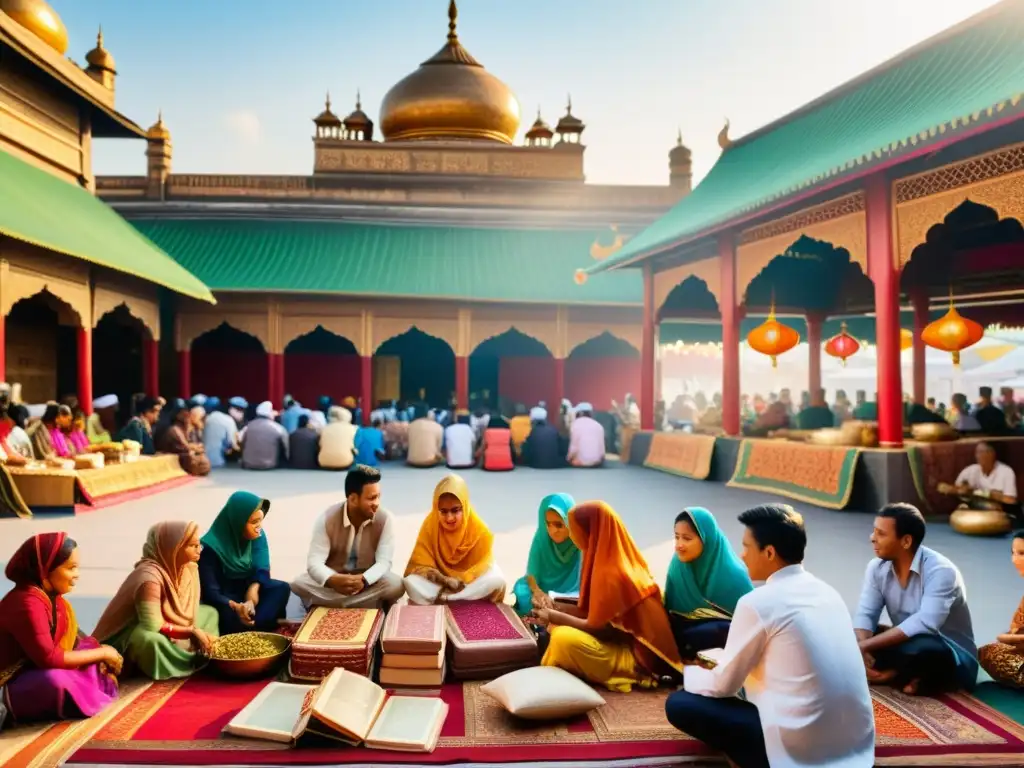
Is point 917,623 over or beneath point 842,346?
beneath

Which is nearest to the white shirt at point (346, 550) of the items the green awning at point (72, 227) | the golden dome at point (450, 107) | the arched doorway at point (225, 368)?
the green awning at point (72, 227)

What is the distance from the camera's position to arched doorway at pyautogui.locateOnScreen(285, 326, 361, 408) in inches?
717

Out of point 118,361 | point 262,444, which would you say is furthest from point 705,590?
point 118,361

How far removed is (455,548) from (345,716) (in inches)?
69.8

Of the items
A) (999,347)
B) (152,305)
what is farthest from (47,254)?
(999,347)

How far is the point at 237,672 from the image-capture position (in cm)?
360

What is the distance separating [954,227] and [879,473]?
4.56 meters

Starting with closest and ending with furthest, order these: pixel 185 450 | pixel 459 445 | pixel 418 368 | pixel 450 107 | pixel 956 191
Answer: pixel 956 191 → pixel 185 450 → pixel 459 445 → pixel 418 368 → pixel 450 107

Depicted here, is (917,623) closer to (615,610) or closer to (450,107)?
(615,610)

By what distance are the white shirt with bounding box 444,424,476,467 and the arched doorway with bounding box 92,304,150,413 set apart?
848 cm

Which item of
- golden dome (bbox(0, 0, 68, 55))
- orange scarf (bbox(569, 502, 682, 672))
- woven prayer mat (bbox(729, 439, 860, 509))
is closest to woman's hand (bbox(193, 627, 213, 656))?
orange scarf (bbox(569, 502, 682, 672))

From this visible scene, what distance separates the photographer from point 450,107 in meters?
21.1

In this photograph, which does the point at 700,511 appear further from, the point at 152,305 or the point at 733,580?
the point at 152,305

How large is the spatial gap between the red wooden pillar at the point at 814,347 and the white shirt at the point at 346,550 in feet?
37.4
